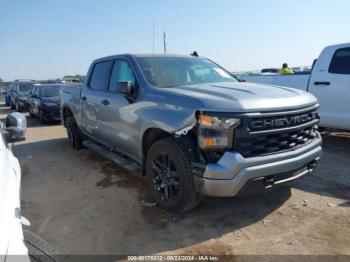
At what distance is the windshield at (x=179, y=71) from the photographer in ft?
15.1

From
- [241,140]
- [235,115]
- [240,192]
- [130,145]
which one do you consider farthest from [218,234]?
[130,145]

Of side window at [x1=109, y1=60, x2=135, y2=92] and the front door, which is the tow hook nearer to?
the front door

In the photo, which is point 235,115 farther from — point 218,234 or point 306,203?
point 306,203

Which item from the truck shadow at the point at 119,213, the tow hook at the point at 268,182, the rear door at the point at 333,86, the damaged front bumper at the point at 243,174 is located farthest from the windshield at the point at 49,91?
the tow hook at the point at 268,182

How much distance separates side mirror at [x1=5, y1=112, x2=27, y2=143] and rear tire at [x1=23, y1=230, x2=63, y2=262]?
1009 millimetres

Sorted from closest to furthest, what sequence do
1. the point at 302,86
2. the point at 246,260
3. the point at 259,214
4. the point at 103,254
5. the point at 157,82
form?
the point at 246,260 < the point at 103,254 < the point at 259,214 < the point at 157,82 < the point at 302,86

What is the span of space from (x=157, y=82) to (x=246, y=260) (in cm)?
247

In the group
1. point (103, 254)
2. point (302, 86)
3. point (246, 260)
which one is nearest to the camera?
point (246, 260)

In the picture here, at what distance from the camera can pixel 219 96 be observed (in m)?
3.67

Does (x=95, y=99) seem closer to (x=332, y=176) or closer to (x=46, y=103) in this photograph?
(x=332, y=176)

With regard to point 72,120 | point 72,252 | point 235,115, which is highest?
point 235,115

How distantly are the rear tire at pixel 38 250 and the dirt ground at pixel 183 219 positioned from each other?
3.17ft

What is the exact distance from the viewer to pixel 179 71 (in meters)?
4.89

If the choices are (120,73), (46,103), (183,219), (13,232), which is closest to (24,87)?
(46,103)
